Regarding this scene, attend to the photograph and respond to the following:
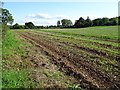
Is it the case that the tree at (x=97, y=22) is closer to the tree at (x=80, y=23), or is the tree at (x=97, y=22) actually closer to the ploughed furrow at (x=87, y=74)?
the tree at (x=80, y=23)

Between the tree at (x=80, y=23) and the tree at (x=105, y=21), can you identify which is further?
the tree at (x=80, y=23)

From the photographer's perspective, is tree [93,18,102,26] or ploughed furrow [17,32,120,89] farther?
tree [93,18,102,26]

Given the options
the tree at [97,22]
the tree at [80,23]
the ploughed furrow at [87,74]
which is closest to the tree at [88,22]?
the tree at [80,23]

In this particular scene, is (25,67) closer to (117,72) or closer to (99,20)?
(117,72)

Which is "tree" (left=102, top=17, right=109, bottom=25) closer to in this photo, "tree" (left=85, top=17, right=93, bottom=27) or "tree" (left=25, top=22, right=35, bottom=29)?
"tree" (left=85, top=17, right=93, bottom=27)

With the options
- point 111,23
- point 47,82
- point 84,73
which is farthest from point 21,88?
point 111,23

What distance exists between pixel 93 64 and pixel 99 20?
10995 centimetres

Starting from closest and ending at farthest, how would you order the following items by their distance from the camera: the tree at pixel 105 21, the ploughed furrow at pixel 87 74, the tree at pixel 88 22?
the ploughed furrow at pixel 87 74, the tree at pixel 105 21, the tree at pixel 88 22

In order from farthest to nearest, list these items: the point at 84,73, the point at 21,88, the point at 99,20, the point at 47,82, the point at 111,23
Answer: the point at 99,20 → the point at 111,23 → the point at 84,73 → the point at 47,82 → the point at 21,88

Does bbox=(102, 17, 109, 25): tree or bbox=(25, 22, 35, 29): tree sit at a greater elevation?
bbox=(102, 17, 109, 25): tree

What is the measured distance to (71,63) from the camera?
13.5 m

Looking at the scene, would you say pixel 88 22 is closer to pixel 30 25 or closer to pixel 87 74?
pixel 30 25

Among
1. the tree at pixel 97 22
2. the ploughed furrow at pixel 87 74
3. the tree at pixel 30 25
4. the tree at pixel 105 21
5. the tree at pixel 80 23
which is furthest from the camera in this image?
the tree at pixel 30 25

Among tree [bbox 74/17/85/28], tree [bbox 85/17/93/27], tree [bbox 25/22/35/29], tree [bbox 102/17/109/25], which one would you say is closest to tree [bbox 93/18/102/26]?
tree [bbox 102/17/109/25]
